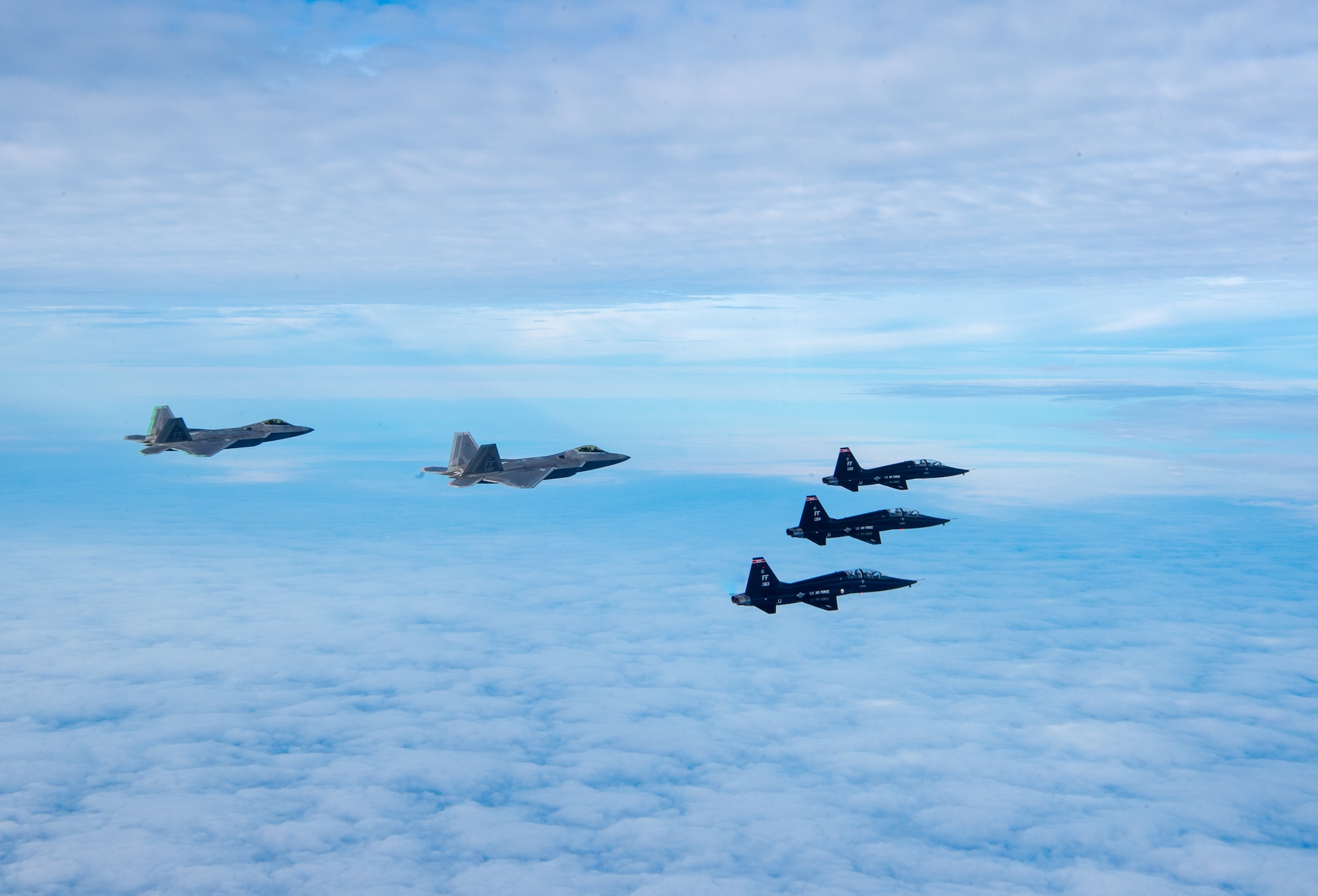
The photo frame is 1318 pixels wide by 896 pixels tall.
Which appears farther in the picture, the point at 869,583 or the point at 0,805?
the point at 0,805

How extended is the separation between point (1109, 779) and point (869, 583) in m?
138

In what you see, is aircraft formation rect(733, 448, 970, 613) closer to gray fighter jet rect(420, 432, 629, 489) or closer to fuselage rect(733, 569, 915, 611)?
fuselage rect(733, 569, 915, 611)

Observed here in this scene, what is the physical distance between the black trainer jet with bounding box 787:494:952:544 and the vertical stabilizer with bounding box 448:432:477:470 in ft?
175

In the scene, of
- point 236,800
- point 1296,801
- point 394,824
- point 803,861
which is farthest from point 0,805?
point 1296,801

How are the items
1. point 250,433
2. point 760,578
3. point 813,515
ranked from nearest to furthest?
point 760,578, point 813,515, point 250,433

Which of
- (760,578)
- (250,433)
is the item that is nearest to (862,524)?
(760,578)

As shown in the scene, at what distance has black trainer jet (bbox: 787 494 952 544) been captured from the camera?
110 metres

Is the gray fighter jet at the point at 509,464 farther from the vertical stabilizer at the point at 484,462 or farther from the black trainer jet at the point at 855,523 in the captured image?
the black trainer jet at the point at 855,523

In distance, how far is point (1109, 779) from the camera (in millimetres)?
195125

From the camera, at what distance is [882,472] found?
391ft

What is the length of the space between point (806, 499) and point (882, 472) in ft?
63.1

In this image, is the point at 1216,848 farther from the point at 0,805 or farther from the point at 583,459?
the point at 0,805

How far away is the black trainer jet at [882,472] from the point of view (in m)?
116

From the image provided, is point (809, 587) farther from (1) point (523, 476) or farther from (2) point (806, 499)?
(1) point (523, 476)
